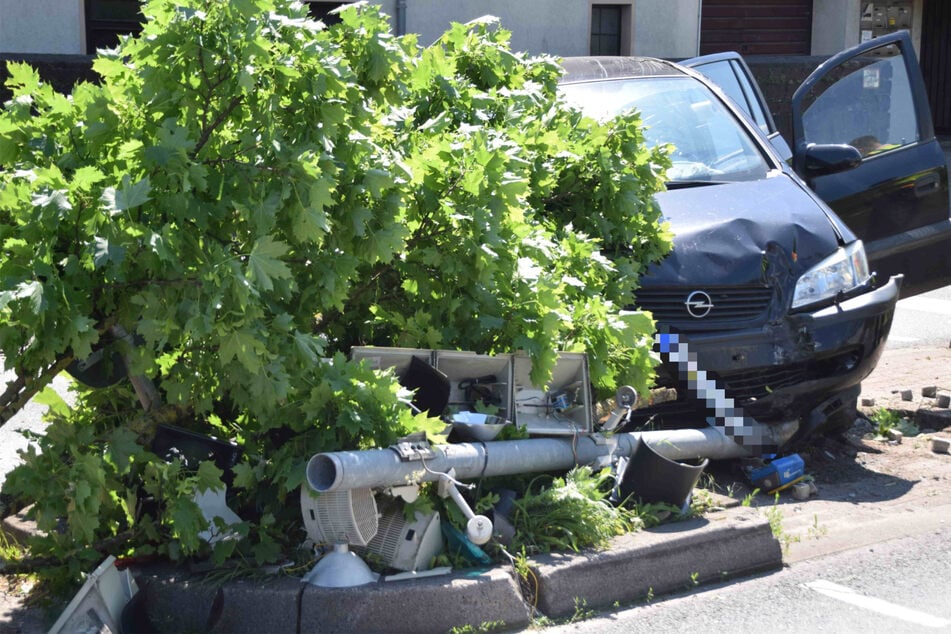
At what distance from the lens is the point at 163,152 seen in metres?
4.42

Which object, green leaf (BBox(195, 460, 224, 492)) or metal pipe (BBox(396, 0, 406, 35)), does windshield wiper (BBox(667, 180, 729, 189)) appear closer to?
green leaf (BBox(195, 460, 224, 492))

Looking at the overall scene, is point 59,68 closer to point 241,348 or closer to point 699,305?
point 699,305

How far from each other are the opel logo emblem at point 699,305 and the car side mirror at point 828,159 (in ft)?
6.23

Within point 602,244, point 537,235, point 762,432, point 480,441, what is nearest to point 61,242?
point 480,441

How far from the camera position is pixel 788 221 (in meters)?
6.77

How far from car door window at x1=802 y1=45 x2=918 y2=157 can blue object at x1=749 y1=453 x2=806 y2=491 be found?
281 cm

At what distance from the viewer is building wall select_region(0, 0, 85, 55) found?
1535 cm

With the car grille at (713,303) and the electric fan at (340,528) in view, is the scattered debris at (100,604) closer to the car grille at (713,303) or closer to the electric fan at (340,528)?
the electric fan at (340,528)

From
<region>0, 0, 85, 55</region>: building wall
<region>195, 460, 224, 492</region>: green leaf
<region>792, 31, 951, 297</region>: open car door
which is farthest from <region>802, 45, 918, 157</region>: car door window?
<region>0, 0, 85, 55</region>: building wall

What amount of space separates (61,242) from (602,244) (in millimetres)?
2879

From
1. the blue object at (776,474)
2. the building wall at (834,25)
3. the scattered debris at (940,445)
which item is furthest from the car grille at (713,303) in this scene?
the building wall at (834,25)

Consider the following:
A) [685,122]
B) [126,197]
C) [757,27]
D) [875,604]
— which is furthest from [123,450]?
[757,27]

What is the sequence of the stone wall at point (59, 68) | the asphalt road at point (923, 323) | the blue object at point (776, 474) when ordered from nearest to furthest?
the blue object at point (776, 474), the asphalt road at point (923, 323), the stone wall at point (59, 68)

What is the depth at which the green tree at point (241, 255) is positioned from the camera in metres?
4.38
